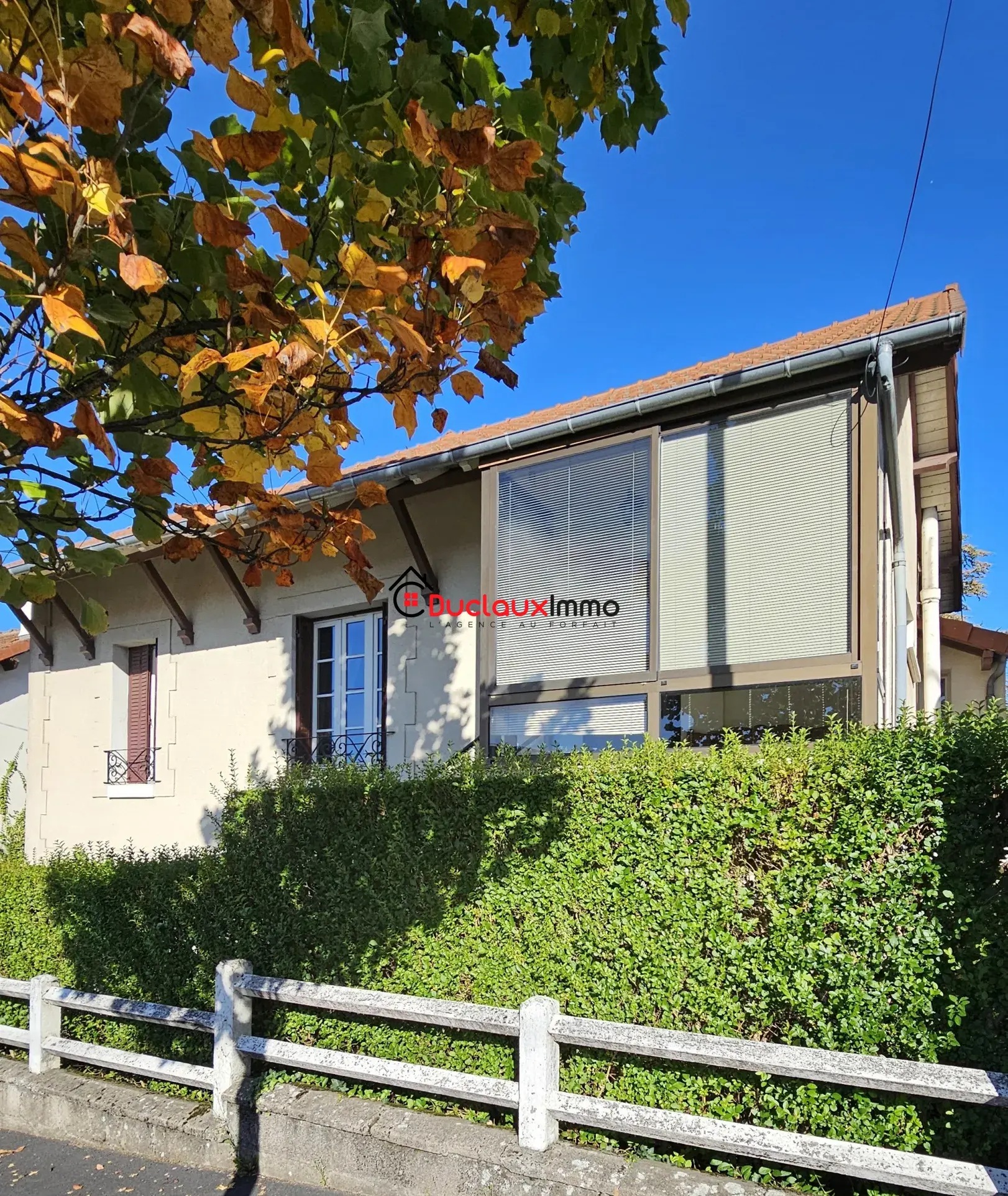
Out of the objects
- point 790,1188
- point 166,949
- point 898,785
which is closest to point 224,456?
point 898,785

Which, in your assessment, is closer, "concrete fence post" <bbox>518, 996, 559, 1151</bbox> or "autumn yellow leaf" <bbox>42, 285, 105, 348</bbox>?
"autumn yellow leaf" <bbox>42, 285, 105, 348</bbox>

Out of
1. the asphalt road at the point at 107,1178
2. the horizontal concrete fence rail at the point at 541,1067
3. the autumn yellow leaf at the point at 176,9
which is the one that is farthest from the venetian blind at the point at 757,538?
the autumn yellow leaf at the point at 176,9

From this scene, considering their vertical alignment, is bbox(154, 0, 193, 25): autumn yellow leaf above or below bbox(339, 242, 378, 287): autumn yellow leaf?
above

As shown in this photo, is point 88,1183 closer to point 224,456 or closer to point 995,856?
Result: point 224,456

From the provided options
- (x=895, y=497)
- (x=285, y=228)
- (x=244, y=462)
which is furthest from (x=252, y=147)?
(x=895, y=497)

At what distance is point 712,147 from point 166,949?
22.9ft

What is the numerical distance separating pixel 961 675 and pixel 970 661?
0.26 m

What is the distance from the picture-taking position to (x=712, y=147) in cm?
705

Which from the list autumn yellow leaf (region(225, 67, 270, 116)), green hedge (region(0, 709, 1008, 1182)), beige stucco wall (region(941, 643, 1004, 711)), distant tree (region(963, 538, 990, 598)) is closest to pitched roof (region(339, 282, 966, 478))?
green hedge (region(0, 709, 1008, 1182))

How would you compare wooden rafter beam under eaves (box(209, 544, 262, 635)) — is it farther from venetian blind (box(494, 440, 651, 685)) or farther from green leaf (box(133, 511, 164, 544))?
green leaf (box(133, 511, 164, 544))

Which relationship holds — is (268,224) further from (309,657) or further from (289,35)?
(309,657)

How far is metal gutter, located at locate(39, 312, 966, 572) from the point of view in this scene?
5.73 m

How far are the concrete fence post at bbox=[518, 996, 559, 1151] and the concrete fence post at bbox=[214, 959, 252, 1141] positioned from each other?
1931 mm

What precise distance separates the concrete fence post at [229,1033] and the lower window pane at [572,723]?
222 cm
